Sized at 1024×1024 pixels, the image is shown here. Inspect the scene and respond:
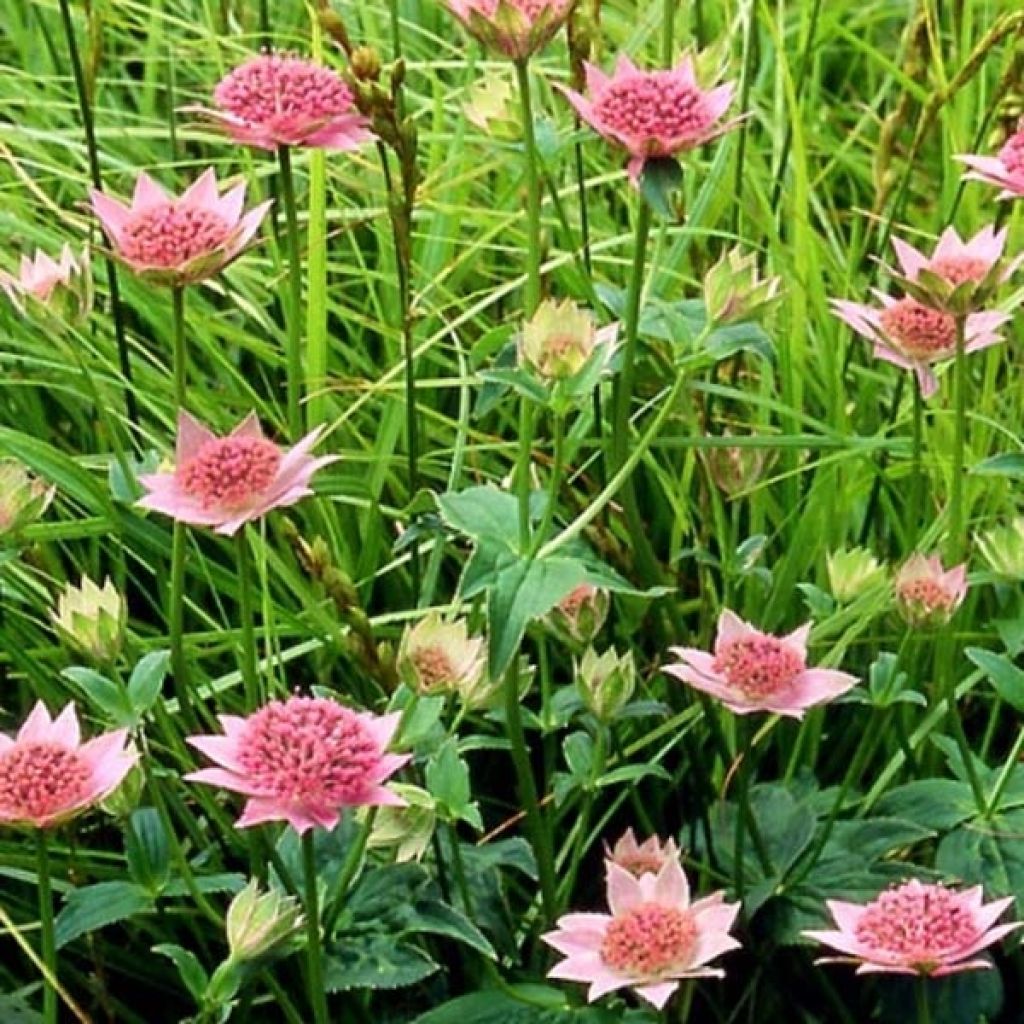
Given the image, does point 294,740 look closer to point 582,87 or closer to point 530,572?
point 530,572

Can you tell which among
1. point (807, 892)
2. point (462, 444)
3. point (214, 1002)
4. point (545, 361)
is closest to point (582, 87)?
point (462, 444)

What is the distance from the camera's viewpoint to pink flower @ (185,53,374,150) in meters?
0.98

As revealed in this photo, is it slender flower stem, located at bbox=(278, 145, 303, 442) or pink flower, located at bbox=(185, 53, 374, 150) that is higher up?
pink flower, located at bbox=(185, 53, 374, 150)

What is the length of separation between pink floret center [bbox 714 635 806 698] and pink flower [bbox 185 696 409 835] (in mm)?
172

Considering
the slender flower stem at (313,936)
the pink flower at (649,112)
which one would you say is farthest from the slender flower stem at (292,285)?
the slender flower stem at (313,936)

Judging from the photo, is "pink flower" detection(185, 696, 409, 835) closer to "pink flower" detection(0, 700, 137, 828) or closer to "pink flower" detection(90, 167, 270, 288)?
"pink flower" detection(0, 700, 137, 828)

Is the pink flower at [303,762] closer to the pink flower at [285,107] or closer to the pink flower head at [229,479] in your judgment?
the pink flower head at [229,479]

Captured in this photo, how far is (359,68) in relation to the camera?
0.96m

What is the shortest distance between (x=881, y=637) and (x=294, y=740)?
52 centimetres

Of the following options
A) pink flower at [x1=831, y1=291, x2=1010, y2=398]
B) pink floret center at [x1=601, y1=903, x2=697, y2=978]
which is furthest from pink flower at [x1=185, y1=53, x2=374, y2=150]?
pink floret center at [x1=601, y1=903, x2=697, y2=978]

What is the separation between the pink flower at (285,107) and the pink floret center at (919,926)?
402mm

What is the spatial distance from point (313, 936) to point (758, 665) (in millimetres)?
231

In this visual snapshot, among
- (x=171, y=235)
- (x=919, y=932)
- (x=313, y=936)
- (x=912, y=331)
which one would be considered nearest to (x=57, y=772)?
(x=313, y=936)

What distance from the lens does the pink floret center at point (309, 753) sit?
83 centimetres
